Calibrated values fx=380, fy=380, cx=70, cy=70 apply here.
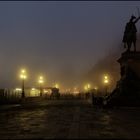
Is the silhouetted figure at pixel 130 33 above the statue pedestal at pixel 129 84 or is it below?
above

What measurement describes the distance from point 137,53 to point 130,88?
3681 millimetres

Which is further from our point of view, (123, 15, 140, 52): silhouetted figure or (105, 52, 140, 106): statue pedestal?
(123, 15, 140, 52): silhouetted figure

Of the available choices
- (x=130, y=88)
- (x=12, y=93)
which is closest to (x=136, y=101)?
(x=130, y=88)

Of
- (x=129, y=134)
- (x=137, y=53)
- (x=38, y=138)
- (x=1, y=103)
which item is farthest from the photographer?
(x=1, y=103)

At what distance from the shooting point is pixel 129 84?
1469 inches

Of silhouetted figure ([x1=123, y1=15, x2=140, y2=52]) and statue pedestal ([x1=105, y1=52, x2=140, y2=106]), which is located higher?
silhouetted figure ([x1=123, y1=15, x2=140, y2=52])

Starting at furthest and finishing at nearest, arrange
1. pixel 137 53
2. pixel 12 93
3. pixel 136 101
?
pixel 12 93 → pixel 137 53 → pixel 136 101

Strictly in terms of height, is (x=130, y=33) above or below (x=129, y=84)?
above

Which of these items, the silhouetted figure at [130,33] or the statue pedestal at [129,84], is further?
the silhouetted figure at [130,33]

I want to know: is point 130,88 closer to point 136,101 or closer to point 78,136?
point 136,101

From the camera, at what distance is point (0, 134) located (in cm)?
1550

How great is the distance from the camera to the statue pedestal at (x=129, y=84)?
118 ft

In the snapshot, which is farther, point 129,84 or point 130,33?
point 130,33

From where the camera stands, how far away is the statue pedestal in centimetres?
3584
